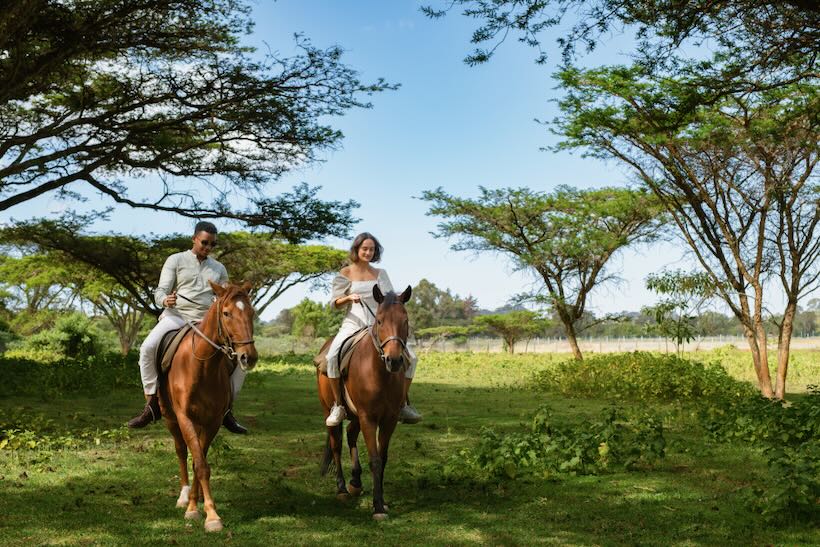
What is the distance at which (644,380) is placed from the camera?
17562 millimetres

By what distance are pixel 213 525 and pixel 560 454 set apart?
4146 millimetres

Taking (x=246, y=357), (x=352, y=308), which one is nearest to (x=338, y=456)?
(x=352, y=308)

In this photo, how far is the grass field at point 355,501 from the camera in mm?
5969

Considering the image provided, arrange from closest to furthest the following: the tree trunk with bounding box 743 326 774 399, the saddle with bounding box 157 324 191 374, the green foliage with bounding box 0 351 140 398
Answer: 1. the saddle with bounding box 157 324 191 374
2. the green foliage with bounding box 0 351 140 398
3. the tree trunk with bounding box 743 326 774 399

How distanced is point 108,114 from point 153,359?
35.9 ft

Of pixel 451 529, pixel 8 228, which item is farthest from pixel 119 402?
pixel 451 529

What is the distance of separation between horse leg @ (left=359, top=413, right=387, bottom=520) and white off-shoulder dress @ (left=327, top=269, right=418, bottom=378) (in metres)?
0.69

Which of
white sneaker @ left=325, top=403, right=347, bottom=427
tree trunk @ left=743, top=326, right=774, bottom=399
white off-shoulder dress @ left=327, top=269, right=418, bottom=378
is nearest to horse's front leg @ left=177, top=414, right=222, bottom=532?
white sneaker @ left=325, top=403, right=347, bottom=427

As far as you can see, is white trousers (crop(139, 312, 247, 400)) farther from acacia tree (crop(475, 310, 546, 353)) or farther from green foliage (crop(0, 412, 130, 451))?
acacia tree (crop(475, 310, 546, 353))

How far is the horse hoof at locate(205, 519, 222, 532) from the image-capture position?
5953 mm

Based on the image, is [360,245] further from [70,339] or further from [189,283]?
[70,339]

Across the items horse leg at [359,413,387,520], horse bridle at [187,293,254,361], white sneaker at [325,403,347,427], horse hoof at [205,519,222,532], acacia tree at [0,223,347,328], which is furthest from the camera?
acacia tree at [0,223,347,328]

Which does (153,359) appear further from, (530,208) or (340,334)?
(530,208)

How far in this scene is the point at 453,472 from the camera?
8.07 meters
